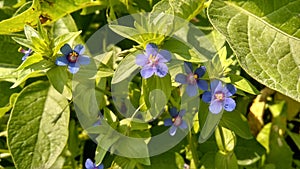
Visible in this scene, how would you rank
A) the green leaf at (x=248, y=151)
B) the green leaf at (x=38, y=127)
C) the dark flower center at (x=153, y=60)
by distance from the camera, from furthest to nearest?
the green leaf at (x=248, y=151) < the green leaf at (x=38, y=127) < the dark flower center at (x=153, y=60)

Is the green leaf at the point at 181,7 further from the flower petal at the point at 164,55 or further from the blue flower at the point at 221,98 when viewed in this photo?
the blue flower at the point at 221,98

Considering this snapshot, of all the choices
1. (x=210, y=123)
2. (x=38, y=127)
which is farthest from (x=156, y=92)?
(x=38, y=127)

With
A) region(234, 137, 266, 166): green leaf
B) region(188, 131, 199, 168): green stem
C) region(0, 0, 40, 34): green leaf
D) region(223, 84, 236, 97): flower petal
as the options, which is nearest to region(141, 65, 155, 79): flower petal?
region(223, 84, 236, 97): flower petal

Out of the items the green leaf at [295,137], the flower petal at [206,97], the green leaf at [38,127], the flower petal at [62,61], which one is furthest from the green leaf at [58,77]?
the green leaf at [295,137]

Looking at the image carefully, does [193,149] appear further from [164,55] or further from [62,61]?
[62,61]

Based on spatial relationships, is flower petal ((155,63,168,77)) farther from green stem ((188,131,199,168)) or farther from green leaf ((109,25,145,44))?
green stem ((188,131,199,168))

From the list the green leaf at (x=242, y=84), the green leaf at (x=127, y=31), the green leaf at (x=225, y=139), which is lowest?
the green leaf at (x=225, y=139)

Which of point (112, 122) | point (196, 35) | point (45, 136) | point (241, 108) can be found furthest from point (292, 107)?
point (45, 136)

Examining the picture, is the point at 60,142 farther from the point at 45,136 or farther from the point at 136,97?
the point at 136,97
